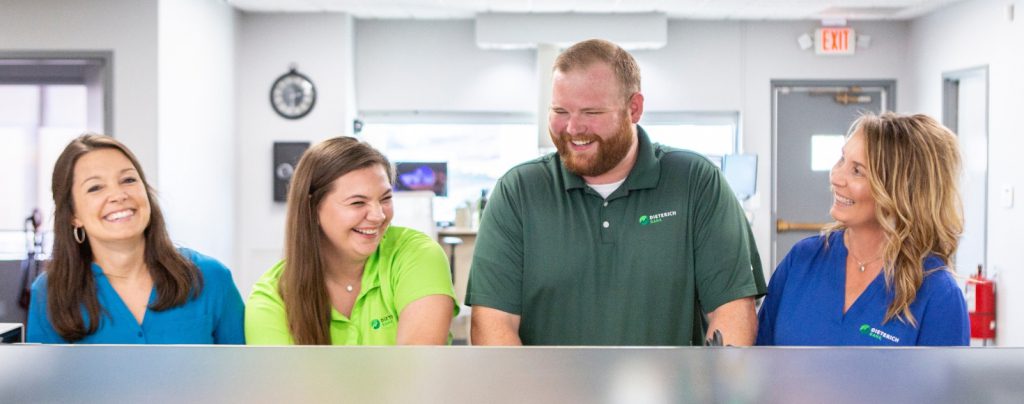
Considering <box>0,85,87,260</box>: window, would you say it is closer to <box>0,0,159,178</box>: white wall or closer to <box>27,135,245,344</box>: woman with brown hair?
<box>0,0,159,178</box>: white wall

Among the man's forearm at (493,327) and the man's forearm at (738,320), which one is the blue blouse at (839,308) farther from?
the man's forearm at (493,327)

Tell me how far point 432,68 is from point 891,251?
603 cm

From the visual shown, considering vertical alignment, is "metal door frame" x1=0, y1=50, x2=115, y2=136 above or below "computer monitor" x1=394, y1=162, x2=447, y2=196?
above

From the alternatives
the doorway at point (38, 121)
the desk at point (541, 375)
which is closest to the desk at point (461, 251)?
the doorway at point (38, 121)

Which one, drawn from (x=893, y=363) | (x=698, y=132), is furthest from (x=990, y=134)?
(x=893, y=363)

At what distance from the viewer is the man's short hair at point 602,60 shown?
60.0 inches

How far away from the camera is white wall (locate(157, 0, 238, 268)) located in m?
5.30

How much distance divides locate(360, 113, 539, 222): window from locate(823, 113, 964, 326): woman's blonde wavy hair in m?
5.95

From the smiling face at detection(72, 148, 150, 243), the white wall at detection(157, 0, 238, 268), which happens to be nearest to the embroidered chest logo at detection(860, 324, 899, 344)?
the smiling face at detection(72, 148, 150, 243)

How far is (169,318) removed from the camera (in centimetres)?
161

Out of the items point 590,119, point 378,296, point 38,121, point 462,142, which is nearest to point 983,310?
point 462,142

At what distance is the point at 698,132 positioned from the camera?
743cm

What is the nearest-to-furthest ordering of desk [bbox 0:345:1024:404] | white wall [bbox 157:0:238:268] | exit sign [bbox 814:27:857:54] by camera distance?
desk [bbox 0:345:1024:404] → white wall [bbox 157:0:238:268] → exit sign [bbox 814:27:857:54]

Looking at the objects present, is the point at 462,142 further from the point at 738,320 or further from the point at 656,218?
the point at 738,320
